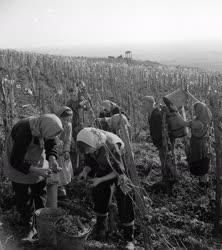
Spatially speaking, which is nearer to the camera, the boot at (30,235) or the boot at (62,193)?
the boot at (30,235)

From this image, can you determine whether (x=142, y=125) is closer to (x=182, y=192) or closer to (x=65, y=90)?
(x=65, y=90)

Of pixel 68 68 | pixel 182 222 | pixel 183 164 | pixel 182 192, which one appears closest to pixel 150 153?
pixel 183 164

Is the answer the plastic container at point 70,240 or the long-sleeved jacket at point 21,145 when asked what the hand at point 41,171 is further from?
the plastic container at point 70,240

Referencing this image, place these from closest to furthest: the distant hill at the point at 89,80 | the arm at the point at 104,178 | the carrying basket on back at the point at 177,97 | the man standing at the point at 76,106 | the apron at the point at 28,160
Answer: the arm at the point at 104,178, the apron at the point at 28,160, the man standing at the point at 76,106, the carrying basket on back at the point at 177,97, the distant hill at the point at 89,80

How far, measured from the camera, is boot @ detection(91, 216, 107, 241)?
4.39 meters

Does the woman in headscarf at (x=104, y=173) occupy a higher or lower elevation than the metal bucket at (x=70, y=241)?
higher

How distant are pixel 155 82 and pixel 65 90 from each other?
5.77m

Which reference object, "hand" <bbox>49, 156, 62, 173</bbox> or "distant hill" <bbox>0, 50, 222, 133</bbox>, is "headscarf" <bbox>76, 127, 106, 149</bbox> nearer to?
"hand" <bbox>49, 156, 62, 173</bbox>

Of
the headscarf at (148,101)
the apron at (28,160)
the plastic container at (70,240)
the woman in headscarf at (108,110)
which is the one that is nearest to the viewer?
the plastic container at (70,240)

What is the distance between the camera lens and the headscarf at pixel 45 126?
385 cm

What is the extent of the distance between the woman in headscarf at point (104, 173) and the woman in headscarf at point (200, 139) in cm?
215

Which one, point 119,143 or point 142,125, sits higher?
point 119,143

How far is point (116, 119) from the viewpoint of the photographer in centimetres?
518

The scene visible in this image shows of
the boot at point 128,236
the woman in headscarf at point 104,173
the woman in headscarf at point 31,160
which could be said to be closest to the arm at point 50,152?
the woman in headscarf at point 31,160
